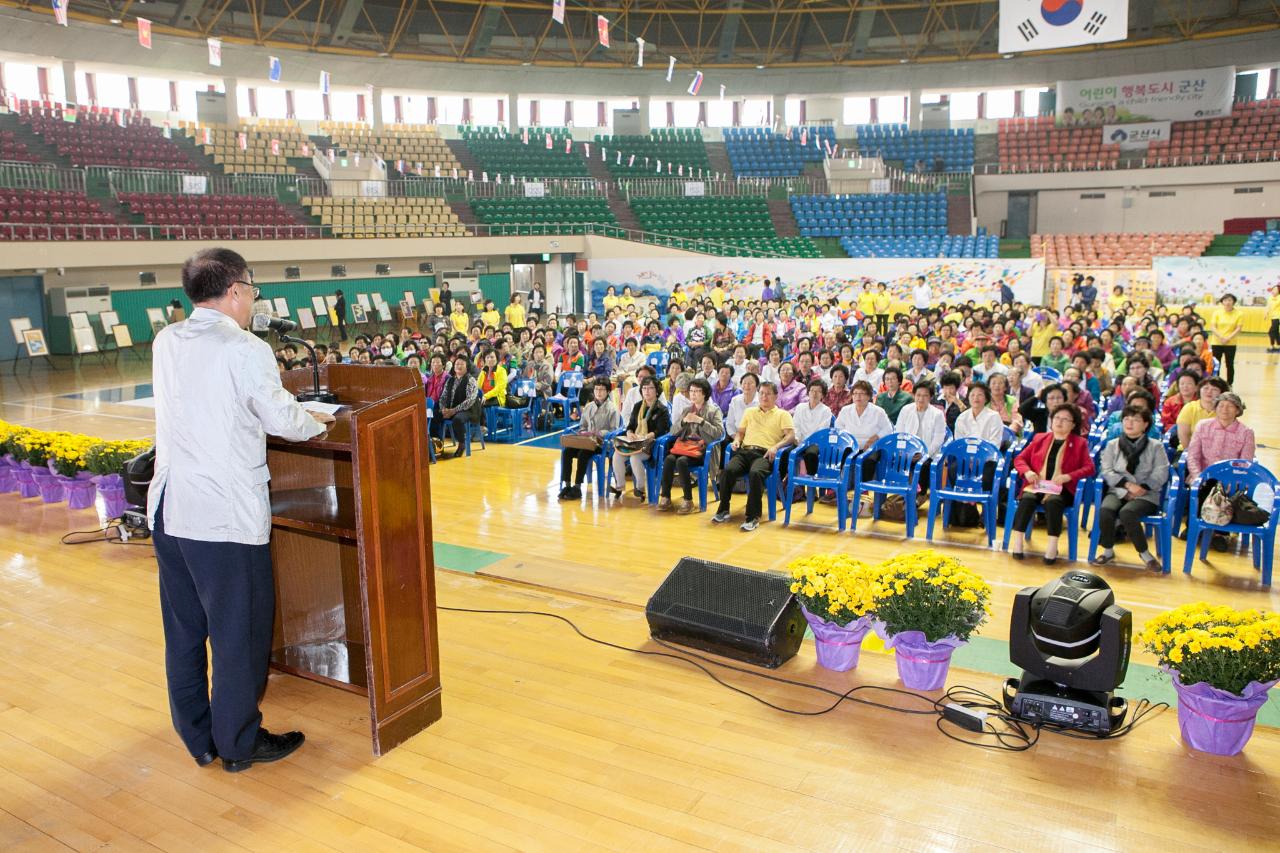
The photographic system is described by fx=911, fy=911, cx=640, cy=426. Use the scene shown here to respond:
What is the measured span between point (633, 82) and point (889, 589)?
32.2 meters

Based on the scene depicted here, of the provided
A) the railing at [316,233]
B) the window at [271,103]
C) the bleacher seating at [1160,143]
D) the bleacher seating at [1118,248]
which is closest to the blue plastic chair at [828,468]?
the railing at [316,233]

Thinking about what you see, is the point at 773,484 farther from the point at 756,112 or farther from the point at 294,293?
the point at 756,112

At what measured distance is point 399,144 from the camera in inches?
1156

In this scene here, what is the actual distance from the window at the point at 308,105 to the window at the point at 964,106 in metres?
22.5

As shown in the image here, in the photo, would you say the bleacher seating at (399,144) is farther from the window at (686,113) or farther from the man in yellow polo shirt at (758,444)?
the man in yellow polo shirt at (758,444)

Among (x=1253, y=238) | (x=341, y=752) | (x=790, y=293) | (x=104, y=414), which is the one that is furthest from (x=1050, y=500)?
(x=1253, y=238)

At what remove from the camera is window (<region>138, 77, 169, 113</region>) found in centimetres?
2777

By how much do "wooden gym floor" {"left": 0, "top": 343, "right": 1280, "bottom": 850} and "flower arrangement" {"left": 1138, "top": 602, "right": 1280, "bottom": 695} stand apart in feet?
1.10

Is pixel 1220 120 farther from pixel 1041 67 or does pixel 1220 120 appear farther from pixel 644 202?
pixel 644 202

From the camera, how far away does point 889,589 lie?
13.1 feet

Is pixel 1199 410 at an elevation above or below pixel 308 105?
below

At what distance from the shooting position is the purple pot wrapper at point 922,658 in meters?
3.98

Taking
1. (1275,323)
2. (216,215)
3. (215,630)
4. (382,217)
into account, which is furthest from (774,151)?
(215,630)

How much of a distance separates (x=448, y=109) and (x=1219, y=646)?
33855 millimetres
